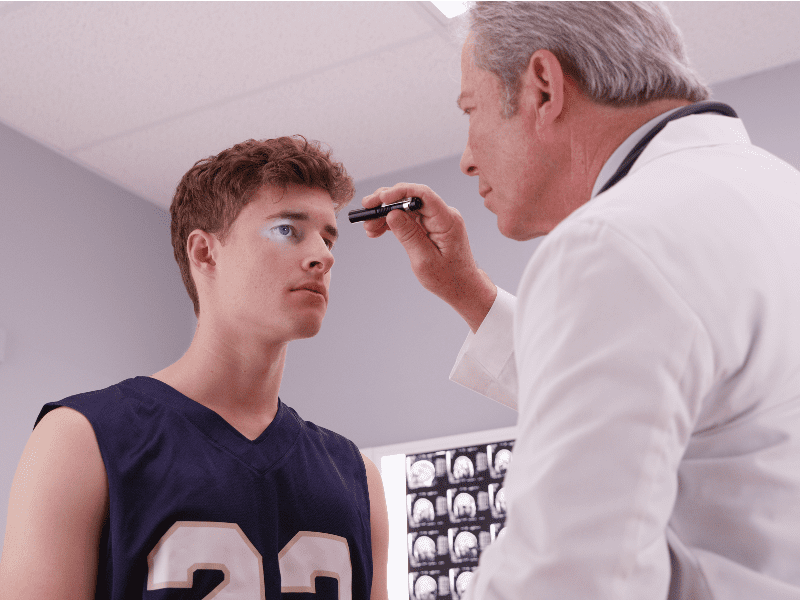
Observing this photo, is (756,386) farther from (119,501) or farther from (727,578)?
(119,501)

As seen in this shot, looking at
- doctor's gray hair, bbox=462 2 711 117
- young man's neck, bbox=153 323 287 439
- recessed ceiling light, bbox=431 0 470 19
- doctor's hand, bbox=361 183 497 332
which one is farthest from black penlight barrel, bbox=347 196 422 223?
recessed ceiling light, bbox=431 0 470 19

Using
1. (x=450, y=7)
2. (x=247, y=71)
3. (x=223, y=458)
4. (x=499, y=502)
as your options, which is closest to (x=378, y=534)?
(x=223, y=458)

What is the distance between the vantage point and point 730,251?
62 cm

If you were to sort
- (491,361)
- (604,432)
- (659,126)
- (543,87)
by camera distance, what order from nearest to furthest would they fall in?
(604,432), (659,126), (543,87), (491,361)

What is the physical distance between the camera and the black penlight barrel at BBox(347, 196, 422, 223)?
1366 millimetres

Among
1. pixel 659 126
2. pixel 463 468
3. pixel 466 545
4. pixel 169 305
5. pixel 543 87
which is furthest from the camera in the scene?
pixel 169 305

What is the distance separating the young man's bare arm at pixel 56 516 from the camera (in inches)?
42.6

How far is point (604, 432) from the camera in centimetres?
57

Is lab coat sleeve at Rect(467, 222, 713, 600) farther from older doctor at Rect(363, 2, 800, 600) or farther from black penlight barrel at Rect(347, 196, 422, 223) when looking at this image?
black penlight barrel at Rect(347, 196, 422, 223)

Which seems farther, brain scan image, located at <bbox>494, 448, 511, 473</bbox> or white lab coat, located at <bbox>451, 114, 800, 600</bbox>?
brain scan image, located at <bbox>494, 448, 511, 473</bbox>

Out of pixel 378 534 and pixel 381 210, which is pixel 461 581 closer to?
pixel 378 534

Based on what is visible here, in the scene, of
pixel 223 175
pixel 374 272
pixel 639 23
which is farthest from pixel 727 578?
pixel 374 272

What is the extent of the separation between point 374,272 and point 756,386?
2861 mm

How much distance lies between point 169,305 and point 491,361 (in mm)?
2699
